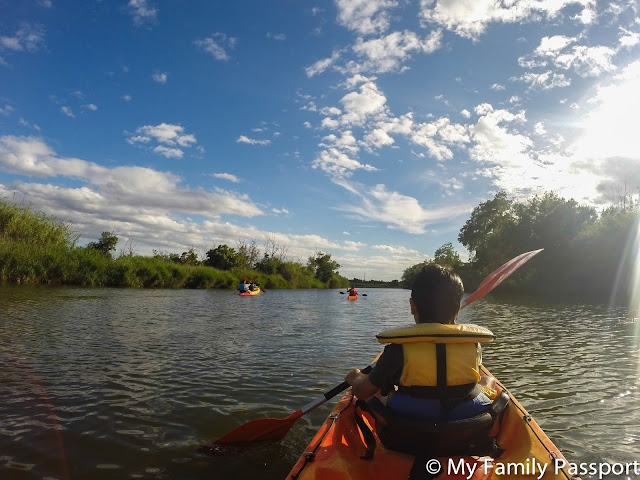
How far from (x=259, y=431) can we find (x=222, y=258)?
45085mm

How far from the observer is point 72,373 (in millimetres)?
6008

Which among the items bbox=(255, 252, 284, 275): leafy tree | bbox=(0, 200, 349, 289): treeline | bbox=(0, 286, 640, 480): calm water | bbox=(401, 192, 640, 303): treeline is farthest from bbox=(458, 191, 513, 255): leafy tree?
bbox=(0, 286, 640, 480): calm water

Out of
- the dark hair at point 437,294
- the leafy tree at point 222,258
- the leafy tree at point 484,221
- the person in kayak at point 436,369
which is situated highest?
the leafy tree at point 484,221

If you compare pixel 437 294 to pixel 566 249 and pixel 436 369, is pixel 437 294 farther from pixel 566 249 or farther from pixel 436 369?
pixel 566 249

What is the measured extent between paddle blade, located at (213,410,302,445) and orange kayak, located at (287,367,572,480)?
3.86 ft

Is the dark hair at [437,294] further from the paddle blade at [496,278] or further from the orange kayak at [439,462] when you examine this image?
the paddle blade at [496,278]

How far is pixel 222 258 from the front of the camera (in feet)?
156

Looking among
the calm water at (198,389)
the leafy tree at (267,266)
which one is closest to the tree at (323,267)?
the leafy tree at (267,266)

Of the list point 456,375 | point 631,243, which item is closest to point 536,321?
point 456,375

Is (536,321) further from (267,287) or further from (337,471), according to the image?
(267,287)

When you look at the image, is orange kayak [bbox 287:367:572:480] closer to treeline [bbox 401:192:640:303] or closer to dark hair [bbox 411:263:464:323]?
dark hair [bbox 411:263:464:323]

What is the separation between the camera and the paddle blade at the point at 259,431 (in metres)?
3.87

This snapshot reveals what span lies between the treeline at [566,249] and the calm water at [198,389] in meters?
23.9

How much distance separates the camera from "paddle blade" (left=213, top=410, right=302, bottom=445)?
12.7 feet
